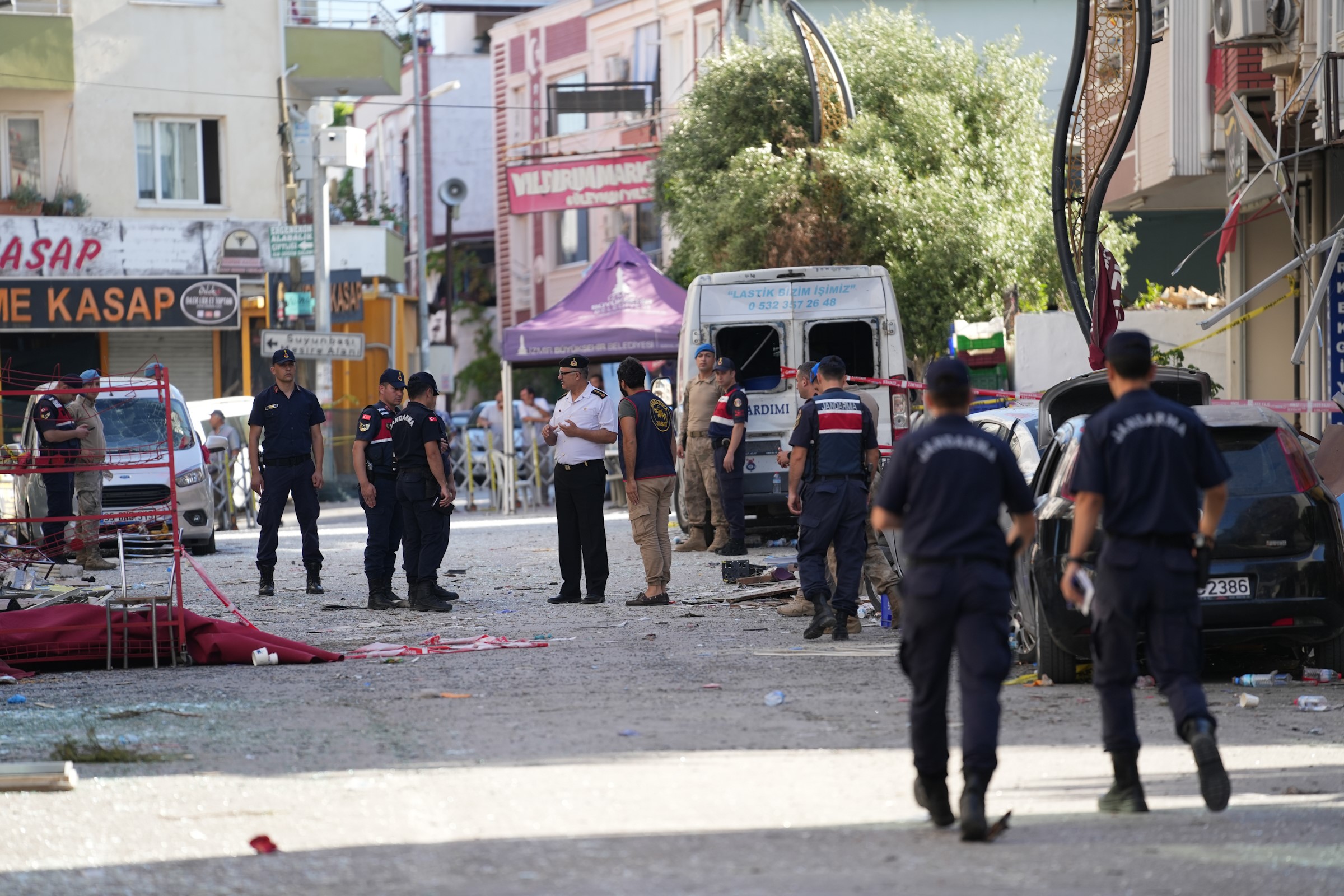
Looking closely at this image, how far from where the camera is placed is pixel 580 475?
1440cm

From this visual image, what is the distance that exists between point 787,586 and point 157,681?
18.4ft

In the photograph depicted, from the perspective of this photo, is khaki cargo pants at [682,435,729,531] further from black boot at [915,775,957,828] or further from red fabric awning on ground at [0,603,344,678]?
black boot at [915,775,957,828]

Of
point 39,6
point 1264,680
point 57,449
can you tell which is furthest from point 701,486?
point 39,6

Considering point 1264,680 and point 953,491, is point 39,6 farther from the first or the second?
point 953,491

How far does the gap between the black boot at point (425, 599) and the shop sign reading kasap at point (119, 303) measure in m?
18.7

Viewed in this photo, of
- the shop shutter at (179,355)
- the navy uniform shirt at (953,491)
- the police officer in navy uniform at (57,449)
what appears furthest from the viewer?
the shop shutter at (179,355)

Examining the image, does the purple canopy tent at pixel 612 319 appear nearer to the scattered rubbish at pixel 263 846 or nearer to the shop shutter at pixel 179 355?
the shop shutter at pixel 179 355

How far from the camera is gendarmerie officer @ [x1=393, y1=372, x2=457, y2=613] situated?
45.8ft

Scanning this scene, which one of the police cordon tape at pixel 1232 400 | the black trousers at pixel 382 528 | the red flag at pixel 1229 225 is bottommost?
the black trousers at pixel 382 528

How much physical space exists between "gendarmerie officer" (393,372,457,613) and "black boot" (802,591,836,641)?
329 cm

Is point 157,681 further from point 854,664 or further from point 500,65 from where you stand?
point 500,65

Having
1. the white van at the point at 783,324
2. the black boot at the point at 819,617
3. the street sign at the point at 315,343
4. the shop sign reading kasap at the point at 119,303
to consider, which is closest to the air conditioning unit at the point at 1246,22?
the white van at the point at 783,324

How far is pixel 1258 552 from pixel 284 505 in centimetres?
860

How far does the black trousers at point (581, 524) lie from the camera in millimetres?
14406
